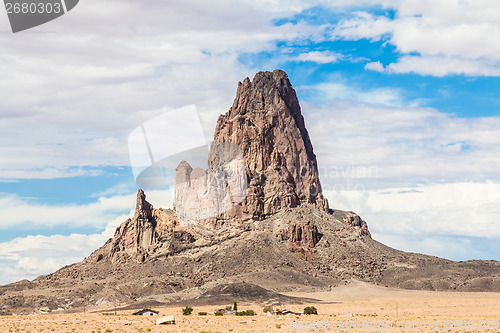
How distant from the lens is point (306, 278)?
200m

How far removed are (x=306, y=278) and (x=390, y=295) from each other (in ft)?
92.6

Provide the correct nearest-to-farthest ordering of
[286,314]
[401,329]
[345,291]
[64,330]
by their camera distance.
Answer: [401,329]
[64,330]
[286,314]
[345,291]

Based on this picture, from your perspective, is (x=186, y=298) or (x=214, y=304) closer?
(x=214, y=304)

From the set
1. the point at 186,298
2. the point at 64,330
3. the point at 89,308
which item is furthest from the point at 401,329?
the point at 89,308

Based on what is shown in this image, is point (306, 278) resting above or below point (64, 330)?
above

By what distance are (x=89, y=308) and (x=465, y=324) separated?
4525 inches

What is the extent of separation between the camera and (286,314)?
11306 cm

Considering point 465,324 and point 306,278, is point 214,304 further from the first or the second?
point 465,324

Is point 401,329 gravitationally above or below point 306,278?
A: below

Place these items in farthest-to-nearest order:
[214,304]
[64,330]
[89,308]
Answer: [89,308] → [214,304] → [64,330]

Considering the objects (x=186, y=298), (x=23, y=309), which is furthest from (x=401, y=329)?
(x=23, y=309)

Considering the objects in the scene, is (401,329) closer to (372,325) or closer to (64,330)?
(372,325)

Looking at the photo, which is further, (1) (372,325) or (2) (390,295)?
(2) (390,295)

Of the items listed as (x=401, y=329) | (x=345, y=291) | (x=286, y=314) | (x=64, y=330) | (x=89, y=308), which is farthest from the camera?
(x=345, y=291)
